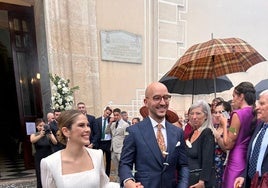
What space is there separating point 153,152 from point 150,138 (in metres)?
0.11

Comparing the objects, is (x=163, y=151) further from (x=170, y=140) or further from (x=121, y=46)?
(x=121, y=46)

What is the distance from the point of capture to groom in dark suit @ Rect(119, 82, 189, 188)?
1857 mm

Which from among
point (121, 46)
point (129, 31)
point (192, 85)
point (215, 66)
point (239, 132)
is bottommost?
point (239, 132)

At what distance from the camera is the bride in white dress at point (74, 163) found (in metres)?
1.83

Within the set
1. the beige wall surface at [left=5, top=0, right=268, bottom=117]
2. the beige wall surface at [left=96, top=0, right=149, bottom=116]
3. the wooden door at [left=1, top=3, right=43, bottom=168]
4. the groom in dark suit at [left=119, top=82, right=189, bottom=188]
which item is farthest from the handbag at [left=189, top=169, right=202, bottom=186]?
the wooden door at [left=1, top=3, right=43, bottom=168]

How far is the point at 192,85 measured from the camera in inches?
185

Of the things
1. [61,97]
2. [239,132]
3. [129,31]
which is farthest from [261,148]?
[129,31]

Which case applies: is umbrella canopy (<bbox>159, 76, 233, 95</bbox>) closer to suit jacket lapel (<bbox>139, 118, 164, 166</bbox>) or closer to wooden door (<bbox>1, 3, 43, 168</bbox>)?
suit jacket lapel (<bbox>139, 118, 164, 166</bbox>)

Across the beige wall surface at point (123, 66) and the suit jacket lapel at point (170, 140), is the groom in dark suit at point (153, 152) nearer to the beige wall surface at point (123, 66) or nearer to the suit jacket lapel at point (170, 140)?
the suit jacket lapel at point (170, 140)

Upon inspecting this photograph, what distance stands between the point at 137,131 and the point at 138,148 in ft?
0.44

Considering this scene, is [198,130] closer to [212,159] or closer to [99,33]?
[212,159]

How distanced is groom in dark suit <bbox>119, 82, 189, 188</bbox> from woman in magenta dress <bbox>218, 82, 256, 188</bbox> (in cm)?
90

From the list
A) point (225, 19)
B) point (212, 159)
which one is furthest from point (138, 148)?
point (225, 19)

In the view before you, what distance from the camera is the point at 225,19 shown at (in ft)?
28.2
